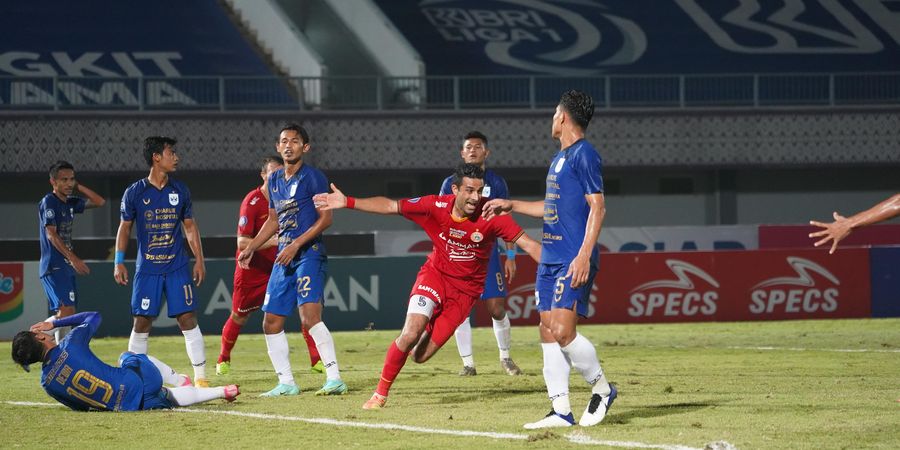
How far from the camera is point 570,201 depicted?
8.51 meters

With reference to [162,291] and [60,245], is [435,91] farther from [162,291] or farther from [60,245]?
[162,291]

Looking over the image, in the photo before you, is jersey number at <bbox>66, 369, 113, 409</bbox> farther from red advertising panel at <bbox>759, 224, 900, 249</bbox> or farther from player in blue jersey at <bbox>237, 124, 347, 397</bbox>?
red advertising panel at <bbox>759, 224, 900, 249</bbox>

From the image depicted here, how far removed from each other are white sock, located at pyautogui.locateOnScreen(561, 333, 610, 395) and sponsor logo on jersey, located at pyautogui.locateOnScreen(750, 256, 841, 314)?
44.7 ft

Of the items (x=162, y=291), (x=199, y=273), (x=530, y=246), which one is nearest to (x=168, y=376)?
(x=162, y=291)

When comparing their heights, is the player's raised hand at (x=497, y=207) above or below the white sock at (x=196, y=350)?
above

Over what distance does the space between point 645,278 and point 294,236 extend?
11.5 m

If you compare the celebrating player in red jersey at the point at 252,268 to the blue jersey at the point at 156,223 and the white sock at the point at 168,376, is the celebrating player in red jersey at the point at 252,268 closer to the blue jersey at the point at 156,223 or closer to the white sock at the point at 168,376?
the blue jersey at the point at 156,223

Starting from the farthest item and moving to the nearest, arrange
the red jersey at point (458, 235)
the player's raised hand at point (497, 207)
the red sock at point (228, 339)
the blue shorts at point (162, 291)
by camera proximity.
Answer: the red sock at point (228, 339) < the blue shorts at point (162, 291) < the red jersey at point (458, 235) < the player's raised hand at point (497, 207)

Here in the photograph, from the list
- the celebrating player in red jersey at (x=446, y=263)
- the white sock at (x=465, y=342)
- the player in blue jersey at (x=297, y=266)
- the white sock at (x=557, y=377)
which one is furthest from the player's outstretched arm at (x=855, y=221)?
the white sock at (x=465, y=342)

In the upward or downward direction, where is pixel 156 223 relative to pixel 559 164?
downward

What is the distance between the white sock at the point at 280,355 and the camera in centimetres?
1100

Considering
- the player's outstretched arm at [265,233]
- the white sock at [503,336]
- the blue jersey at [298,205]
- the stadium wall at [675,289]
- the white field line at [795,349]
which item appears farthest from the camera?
the stadium wall at [675,289]

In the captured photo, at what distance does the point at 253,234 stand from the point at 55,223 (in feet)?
8.24

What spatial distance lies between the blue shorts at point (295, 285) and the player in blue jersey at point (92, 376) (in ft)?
4.11
